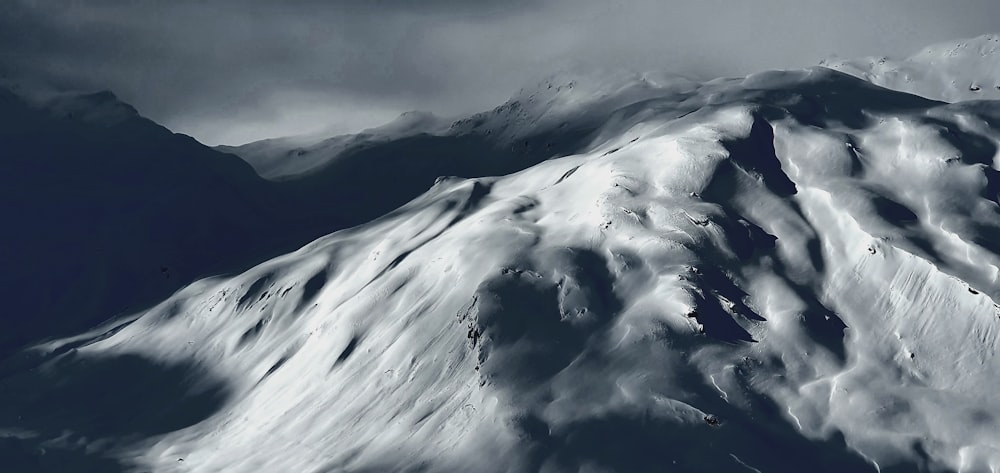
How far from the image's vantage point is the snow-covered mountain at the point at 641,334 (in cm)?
10412

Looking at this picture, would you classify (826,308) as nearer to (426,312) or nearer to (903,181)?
(903,181)

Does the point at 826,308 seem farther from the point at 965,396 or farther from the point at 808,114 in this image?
the point at 808,114

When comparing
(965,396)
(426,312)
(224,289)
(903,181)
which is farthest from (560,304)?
(224,289)

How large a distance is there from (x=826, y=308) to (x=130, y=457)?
85478mm

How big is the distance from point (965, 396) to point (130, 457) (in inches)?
3824

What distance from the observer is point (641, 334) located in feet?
378

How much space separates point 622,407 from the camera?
104938 mm

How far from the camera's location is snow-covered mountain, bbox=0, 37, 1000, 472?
342ft

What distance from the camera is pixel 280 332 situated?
545 feet

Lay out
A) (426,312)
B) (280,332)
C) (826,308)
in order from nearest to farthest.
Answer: (826,308) → (426,312) → (280,332)

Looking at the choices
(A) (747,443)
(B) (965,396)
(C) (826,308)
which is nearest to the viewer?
(A) (747,443)

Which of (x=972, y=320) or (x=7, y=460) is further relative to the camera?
(x=7, y=460)

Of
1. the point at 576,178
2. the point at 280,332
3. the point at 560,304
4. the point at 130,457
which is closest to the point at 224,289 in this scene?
the point at 280,332

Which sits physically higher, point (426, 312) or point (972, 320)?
point (426, 312)
